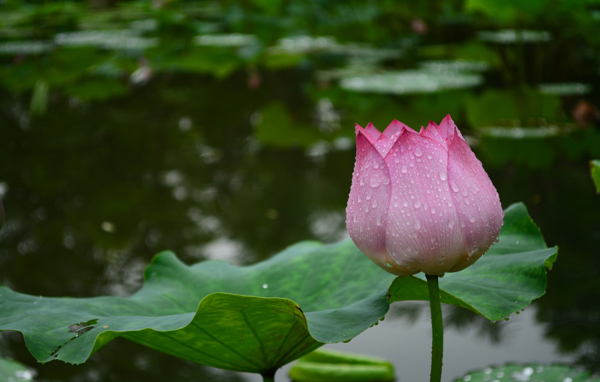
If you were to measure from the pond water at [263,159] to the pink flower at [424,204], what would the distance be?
0.46m

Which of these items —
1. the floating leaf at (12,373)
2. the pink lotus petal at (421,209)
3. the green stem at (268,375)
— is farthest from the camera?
the floating leaf at (12,373)

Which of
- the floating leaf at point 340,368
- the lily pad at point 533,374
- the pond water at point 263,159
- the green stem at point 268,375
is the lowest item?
the pond water at point 263,159

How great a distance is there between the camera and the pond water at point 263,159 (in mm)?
990

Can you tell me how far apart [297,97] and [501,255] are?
263 centimetres

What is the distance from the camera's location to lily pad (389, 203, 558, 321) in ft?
1.75

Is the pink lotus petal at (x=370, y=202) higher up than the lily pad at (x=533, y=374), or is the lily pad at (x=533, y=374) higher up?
the pink lotus petal at (x=370, y=202)

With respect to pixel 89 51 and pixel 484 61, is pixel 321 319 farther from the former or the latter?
pixel 89 51

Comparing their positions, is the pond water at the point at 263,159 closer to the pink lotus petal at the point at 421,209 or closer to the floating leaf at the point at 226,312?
the floating leaf at the point at 226,312

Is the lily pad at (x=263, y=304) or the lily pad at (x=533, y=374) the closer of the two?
the lily pad at (x=263, y=304)

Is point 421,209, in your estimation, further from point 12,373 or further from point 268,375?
point 12,373

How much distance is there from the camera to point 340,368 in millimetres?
838

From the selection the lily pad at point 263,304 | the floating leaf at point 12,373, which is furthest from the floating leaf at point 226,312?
the floating leaf at point 12,373

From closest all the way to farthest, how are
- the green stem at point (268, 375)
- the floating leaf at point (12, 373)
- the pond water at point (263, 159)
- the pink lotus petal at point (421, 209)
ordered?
the pink lotus petal at point (421, 209), the green stem at point (268, 375), the floating leaf at point (12, 373), the pond water at point (263, 159)

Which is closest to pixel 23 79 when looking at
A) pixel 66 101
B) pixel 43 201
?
pixel 66 101
